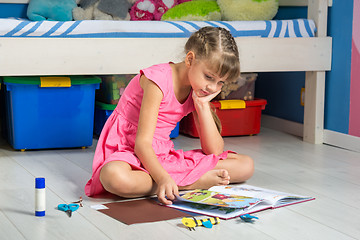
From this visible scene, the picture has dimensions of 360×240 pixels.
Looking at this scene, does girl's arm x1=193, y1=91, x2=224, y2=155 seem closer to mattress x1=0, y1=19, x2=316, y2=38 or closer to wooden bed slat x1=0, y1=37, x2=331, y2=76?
wooden bed slat x1=0, y1=37, x2=331, y2=76

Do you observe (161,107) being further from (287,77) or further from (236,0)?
(287,77)

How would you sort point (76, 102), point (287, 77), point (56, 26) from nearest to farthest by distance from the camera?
point (56, 26)
point (76, 102)
point (287, 77)

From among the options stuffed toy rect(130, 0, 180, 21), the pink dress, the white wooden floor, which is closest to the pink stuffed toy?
stuffed toy rect(130, 0, 180, 21)

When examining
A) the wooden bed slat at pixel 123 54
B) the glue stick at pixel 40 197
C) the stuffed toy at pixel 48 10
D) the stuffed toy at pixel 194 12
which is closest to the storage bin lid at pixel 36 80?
the wooden bed slat at pixel 123 54

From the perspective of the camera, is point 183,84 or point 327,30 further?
point 327,30

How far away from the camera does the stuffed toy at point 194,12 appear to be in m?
2.42

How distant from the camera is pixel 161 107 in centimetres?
161

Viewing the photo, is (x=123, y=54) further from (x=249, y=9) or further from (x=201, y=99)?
(x=249, y=9)

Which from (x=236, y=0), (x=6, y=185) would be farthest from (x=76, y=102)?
(x=236, y=0)

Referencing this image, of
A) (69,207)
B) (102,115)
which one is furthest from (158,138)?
(102,115)

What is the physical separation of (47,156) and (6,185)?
430 mm

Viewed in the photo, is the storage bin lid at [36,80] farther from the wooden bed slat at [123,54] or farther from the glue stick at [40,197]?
the glue stick at [40,197]

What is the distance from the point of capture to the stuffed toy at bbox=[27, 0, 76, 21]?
7.88ft

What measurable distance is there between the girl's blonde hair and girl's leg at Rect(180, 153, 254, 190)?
0.29 metres
